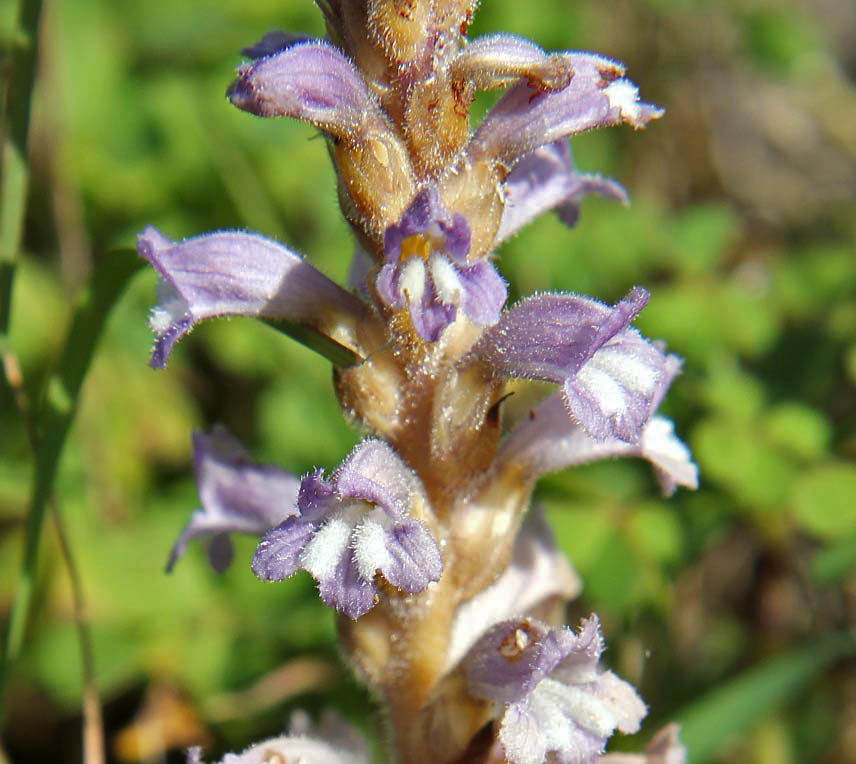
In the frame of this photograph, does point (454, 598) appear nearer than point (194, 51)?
Yes

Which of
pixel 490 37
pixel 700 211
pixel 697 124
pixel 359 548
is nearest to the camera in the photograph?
pixel 359 548

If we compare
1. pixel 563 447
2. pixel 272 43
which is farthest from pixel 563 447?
pixel 272 43

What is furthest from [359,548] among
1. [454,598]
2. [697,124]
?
[697,124]

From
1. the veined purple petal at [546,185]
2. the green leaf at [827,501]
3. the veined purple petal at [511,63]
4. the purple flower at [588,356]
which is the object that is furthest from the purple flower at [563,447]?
the green leaf at [827,501]

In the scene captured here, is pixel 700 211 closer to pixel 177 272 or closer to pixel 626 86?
pixel 626 86

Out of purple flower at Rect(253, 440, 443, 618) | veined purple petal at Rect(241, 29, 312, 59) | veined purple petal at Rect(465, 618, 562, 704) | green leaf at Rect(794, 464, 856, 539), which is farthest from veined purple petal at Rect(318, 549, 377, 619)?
green leaf at Rect(794, 464, 856, 539)

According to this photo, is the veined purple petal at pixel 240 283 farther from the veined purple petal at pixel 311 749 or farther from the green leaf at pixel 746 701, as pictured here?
the green leaf at pixel 746 701
